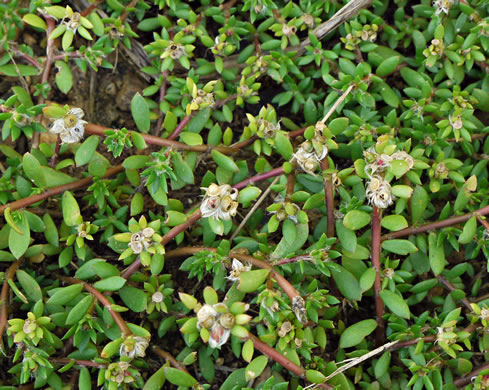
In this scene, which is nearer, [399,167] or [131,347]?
[399,167]

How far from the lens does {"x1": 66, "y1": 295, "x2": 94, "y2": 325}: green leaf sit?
2.64 metres

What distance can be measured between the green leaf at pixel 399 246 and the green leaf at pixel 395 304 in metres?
0.22

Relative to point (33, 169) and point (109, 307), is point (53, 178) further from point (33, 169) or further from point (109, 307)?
point (109, 307)

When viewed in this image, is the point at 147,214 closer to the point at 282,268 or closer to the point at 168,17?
the point at 282,268

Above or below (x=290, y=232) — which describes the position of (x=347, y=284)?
below

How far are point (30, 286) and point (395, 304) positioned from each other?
6.23 ft

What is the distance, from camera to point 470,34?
10.4 feet

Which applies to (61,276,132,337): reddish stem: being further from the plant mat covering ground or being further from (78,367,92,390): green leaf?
(78,367,92,390): green leaf

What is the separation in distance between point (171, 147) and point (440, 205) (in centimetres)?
175

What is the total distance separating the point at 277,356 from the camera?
8.22ft

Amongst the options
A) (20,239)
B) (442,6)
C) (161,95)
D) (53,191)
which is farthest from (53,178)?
(442,6)

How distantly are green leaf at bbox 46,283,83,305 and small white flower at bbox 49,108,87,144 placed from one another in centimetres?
73

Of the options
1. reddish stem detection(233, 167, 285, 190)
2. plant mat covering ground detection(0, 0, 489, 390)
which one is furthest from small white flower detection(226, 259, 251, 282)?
reddish stem detection(233, 167, 285, 190)

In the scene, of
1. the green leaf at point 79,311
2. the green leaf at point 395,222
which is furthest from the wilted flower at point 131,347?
the green leaf at point 395,222
